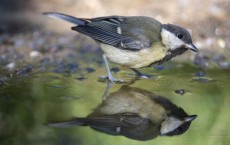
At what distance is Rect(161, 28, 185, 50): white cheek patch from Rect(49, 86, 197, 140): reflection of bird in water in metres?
0.60

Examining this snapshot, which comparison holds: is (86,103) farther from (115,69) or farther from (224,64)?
(224,64)

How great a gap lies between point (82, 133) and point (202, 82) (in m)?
2.10

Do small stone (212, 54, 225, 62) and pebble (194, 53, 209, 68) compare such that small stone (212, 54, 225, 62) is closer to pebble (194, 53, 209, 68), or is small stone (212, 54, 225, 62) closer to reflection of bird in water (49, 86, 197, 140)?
pebble (194, 53, 209, 68)

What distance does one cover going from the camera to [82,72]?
21.5ft

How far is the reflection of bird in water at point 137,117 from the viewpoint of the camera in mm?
4738

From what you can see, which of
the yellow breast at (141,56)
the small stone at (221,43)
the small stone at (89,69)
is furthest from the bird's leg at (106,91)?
the small stone at (221,43)

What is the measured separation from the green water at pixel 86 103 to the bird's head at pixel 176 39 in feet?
1.36

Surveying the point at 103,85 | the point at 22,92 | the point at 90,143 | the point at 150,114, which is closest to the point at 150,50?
the point at 103,85

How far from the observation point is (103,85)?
603 centimetres

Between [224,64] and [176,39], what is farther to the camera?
[224,64]

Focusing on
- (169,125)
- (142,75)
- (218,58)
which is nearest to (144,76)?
(142,75)

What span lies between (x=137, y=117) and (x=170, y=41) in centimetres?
124

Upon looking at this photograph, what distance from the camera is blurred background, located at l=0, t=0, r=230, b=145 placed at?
4.70 metres

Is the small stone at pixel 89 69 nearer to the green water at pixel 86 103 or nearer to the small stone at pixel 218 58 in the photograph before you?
the green water at pixel 86 103
